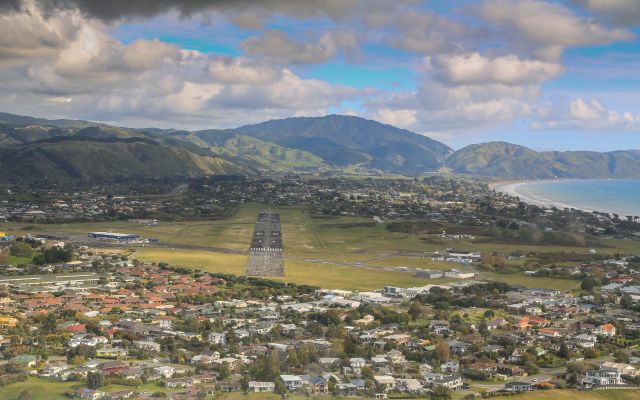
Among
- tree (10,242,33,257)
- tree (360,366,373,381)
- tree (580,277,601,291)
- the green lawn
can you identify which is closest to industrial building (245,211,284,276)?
the green lawn

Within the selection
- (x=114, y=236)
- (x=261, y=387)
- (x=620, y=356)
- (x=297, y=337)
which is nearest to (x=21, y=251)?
(x=114, y=236)

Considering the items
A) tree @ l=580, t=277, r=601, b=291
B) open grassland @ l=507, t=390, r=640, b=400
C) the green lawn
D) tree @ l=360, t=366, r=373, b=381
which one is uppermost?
tree @ l=580, t=277, r=601, b=291

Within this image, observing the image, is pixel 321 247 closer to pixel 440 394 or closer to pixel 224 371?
pixel 224 371

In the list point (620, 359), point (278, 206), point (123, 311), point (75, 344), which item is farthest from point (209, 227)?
point (620, 359)

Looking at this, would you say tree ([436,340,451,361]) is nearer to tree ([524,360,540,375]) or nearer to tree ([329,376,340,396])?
tree ([524,360,540,375])

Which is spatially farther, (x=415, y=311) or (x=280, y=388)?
(x=415, y=311)

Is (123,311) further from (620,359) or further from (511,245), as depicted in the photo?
(511,245)

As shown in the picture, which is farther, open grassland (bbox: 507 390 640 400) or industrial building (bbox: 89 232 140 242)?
industrial building (bbox: 89 232 140 242)

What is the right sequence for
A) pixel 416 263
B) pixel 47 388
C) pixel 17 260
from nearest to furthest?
pixel 47 388
pixel 17 260
pixel 416 263

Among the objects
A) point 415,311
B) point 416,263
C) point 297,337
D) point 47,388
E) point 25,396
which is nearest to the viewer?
point 25,396
